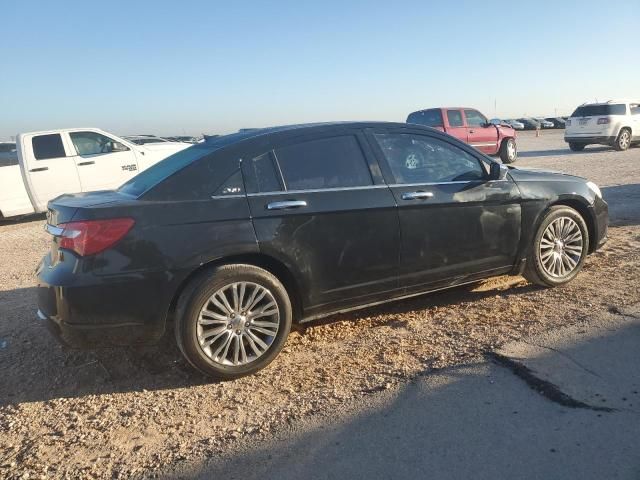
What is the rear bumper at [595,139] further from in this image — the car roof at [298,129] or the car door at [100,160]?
the car roof at [298,129]

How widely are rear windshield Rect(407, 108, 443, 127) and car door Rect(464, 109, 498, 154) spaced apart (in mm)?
1056

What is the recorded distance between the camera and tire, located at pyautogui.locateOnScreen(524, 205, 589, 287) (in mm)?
4656

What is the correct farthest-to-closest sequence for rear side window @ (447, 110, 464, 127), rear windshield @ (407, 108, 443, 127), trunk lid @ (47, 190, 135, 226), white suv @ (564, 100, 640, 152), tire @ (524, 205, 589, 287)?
white suv @ (564, 100, 640, 152), rear side window @ (447, 110, 464, 127), rear windshield @ (407, 108, 443, 127), tire @ (524, 205, 589, 287), trunk lid @ (47, 190, 135, 226)

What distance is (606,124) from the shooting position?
18.5m

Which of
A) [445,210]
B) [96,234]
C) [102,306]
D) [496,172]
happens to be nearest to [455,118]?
[496,172]

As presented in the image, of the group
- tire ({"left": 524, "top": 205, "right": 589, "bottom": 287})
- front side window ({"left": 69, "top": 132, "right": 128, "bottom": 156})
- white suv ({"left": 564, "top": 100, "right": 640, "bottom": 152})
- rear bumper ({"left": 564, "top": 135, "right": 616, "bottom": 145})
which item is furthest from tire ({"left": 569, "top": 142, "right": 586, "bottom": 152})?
tire ({"left": 524, "top": 205, "right": 589, "bottom": 287})

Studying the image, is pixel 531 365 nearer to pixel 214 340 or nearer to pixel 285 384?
pixel 285 384

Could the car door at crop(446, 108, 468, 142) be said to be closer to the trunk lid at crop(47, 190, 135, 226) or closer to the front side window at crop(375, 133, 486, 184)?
the front side window at crop(375, 133, 486, 184)

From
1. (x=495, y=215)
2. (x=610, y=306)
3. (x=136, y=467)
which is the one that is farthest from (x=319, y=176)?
(x=610, y=306)

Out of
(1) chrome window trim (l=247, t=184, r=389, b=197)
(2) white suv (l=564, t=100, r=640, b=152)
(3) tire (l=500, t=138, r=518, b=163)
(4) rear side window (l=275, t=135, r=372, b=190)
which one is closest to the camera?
(1) chrome window trim (l=247, t=184, r=389, b=197)

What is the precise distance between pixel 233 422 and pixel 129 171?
928 centimetres

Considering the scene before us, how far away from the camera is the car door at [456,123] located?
53.2 feet

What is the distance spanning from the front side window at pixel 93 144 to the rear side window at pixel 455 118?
379 inches

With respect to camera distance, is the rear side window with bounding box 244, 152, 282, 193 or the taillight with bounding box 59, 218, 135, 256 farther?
the rear side window with bounding box 244, 152, 282, 193
